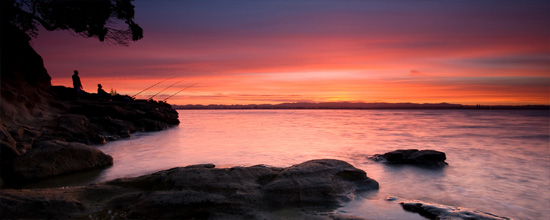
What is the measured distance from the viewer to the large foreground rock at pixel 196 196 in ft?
14.0

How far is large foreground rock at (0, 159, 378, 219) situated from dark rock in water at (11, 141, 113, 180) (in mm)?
2652

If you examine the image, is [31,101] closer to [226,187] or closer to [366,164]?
[226,187]

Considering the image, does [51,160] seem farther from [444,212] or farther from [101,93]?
[101,93]

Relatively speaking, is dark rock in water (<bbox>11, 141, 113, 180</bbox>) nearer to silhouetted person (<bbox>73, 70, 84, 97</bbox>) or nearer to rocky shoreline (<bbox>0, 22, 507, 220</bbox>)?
rocky shoreline (<bbox>0, 22, 507, 220</bbox>)

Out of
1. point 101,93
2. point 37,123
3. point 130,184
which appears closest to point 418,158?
point 130,184

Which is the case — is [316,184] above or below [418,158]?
above

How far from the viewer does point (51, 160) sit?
709cm

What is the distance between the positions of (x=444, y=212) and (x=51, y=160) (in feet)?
27.2

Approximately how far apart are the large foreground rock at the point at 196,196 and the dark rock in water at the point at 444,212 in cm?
111

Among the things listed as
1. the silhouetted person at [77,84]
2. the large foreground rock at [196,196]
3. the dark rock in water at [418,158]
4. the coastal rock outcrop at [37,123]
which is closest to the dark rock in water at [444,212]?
the large foreground rock at [196,196]

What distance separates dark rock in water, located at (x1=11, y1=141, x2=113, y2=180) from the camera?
664 cm

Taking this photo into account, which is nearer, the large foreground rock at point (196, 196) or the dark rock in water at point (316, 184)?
the large foreground rock at point (196, 196)

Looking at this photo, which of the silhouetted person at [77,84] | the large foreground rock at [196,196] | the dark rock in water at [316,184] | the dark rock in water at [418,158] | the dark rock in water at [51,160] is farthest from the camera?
the silhouetted person at [77,84]

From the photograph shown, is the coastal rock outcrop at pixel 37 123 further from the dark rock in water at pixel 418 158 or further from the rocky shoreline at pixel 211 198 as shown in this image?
the dark rock in water at pixel 418 158
